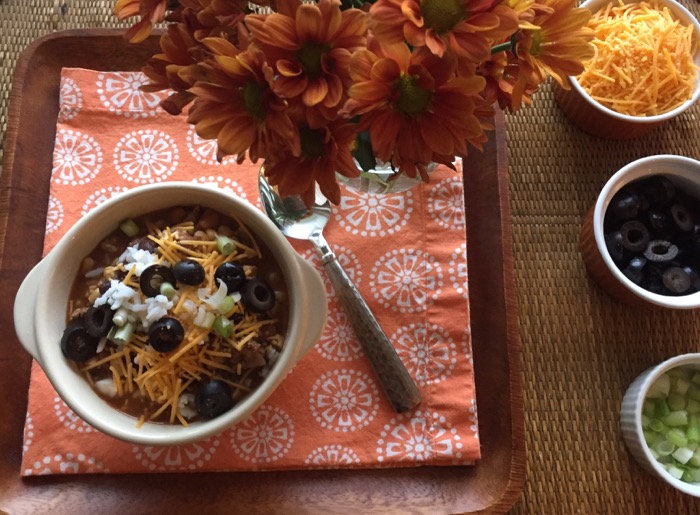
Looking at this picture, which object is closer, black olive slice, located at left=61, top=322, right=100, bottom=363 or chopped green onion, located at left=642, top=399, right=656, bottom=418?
black olive slice, located at left=61, top=322, right=100, bottom=363

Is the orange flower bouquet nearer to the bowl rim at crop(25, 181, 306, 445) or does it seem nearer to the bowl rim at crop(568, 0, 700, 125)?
the bowl rim at crop(25, 181, 306, 445)

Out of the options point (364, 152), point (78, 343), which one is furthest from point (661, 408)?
point (78, 343)

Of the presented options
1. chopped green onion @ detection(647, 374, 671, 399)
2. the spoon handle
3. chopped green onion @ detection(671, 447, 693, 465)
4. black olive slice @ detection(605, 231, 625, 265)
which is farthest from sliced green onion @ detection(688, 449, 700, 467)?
the spoon handle

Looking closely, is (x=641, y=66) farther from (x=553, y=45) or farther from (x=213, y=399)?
(x=213, y=399)

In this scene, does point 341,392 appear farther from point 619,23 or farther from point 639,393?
point 619,23

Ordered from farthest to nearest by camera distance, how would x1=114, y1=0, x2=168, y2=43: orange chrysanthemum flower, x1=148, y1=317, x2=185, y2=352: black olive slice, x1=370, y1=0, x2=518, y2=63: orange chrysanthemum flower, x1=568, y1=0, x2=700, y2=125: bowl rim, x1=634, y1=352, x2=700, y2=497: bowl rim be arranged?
x1=568, y1=0, x2=700, y2=125: bowl rim < x1=634, y1=352, x2=700, y2=497: bowl rim < x1=148, y1=317, x2=185, y2=352: black olive slice < x1=114, y1=0, x2=168, y2=43: orange chrysanthemum flower < x1=370, y1=0, x2=518, y2=63: orange chrysanthemum flower

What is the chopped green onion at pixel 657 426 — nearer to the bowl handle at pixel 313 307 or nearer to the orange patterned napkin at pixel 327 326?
the orange patterned napkin at pixel 327 326

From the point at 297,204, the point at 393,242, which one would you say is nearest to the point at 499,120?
the point at 393,242
